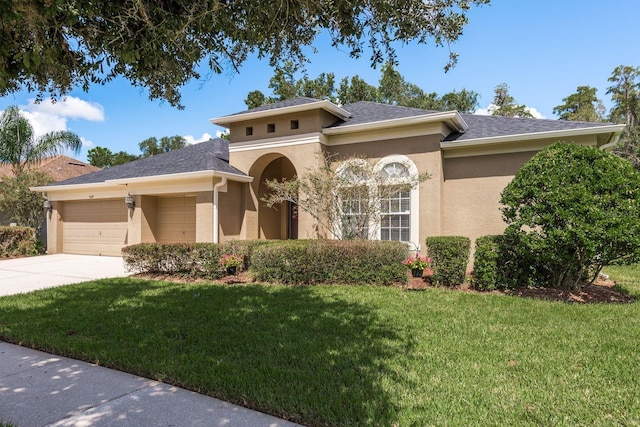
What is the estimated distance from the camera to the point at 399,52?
5.22 metres

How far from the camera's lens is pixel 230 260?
1016cm

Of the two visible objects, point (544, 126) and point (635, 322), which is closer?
point (635, 322)

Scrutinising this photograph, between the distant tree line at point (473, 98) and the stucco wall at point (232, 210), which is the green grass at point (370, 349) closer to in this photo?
the stucco wall at point (232, 210)

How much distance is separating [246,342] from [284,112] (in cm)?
958

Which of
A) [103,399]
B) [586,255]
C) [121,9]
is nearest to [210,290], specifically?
[103,399]

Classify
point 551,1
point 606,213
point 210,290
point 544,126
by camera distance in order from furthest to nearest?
point 544,126, point 210,290, point 606,213, point 551,1

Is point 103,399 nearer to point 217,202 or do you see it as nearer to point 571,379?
point 571,379

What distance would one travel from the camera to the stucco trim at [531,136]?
9.89 m

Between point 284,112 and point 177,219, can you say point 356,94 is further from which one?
point 177,219

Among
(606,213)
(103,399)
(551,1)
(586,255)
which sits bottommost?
(103,399)

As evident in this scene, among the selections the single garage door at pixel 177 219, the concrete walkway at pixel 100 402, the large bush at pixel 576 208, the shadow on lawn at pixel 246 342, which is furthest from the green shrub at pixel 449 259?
the single garage door at pixel 177 219

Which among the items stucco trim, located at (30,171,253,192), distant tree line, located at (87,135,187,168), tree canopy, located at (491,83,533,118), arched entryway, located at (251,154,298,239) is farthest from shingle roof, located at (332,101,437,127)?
distant tree line, located at (87,135,187,168)

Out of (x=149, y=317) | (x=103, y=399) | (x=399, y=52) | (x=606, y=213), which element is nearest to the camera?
(x=103, y=399)

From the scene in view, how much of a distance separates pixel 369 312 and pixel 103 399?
4173 mm
